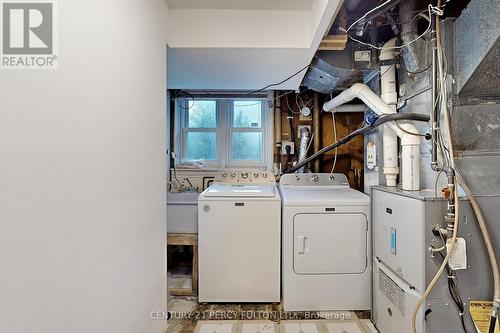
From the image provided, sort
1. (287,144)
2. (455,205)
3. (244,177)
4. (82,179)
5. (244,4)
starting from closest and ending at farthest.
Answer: (82,179), (455,205), (244,4), (244,177), (287,144)

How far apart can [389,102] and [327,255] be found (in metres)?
1.35

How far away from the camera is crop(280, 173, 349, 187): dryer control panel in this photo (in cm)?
296

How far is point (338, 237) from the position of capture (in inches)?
86.0

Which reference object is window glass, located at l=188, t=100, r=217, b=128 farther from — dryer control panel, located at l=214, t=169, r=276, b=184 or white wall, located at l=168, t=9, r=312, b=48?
white wall, located at l=168, t=9, r=312, b=48

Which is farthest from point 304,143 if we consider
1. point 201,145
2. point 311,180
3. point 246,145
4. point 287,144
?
point 201,145

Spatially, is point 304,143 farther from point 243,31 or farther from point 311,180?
point 243,31

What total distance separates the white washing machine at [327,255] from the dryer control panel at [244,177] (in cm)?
93

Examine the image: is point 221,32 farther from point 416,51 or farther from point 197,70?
point 416,51

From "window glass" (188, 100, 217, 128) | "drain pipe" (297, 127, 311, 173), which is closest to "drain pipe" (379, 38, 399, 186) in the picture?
"drain pipe" (297, 127, 311, 173)

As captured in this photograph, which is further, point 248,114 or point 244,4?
point 248,114

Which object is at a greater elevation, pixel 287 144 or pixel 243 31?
pixel 243 31

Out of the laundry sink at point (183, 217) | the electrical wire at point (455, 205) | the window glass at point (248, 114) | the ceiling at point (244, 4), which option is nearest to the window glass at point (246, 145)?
the window glass at point (248, 114)

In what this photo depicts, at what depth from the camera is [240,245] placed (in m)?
2.24

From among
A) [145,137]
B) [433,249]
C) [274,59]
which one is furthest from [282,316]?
[274,59]
